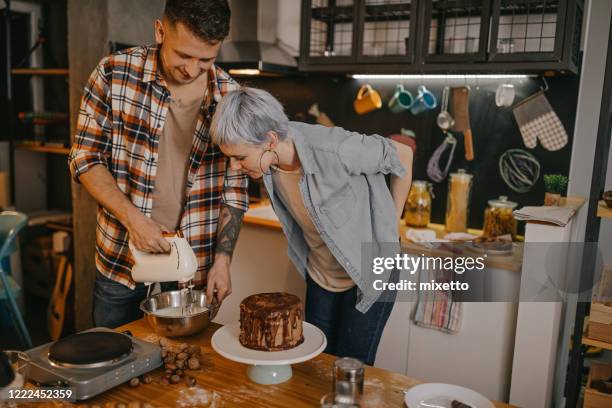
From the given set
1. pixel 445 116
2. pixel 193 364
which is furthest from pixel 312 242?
pixel 445 116

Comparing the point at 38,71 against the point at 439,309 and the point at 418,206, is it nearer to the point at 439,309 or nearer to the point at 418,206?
the point at 418,206

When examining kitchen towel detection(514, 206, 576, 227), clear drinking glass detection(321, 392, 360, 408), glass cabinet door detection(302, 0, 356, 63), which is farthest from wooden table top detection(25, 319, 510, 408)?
glass cabinet door detection(302, 0, 356, 63)

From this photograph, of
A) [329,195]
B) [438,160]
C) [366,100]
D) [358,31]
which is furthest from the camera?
[366,100]

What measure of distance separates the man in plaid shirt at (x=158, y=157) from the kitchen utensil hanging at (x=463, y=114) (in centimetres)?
147

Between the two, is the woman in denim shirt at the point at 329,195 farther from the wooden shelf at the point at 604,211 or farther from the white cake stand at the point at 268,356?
the wooden shelf at the point at 604,211

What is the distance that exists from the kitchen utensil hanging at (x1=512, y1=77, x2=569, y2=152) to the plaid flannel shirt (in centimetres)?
159

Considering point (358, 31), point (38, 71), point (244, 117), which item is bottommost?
point (244, 117)

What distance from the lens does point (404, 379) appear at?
56.2 inches

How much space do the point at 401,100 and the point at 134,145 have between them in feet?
5.54

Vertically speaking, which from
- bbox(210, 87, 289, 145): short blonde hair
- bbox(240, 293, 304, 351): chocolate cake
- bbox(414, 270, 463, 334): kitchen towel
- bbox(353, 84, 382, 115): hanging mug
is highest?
bbox(353, 84, 382, 115): hanging mug

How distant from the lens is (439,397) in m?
1.32

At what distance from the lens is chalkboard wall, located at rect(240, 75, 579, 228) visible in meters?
2.76

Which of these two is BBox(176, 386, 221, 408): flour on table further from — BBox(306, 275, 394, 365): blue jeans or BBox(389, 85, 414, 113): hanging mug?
BBox(389, 85, 414, 113): hanging mug

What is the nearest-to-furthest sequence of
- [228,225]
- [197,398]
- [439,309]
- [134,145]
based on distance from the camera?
[197,398] < [134,145] < [228,225] < [439,309]
